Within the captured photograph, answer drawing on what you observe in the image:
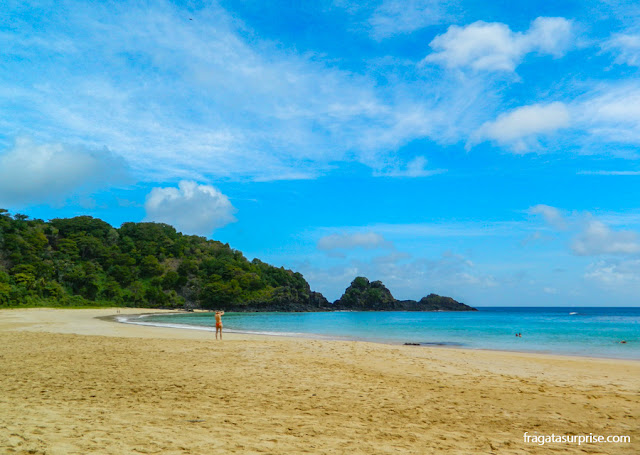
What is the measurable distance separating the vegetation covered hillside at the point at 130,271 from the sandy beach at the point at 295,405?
217 ft

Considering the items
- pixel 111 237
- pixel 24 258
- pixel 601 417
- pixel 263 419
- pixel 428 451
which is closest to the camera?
pixel 428 451

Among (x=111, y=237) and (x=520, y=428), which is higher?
(x=111, y=237)

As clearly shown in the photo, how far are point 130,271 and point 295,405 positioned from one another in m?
101

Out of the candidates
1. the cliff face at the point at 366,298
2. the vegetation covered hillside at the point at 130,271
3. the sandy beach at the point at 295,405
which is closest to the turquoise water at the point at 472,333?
the sandy beach at the point at 295,405

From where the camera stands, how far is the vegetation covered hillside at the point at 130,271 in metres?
78.4

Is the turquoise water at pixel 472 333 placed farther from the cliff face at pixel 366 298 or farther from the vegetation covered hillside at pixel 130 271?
the cliff face at pixel 366 298

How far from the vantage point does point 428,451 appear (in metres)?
5.48

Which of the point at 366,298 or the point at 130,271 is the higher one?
the point at 130,271

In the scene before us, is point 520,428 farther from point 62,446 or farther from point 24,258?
point 24,258

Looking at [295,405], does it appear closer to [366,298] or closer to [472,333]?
[472,333]

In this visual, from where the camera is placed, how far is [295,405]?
7762mm

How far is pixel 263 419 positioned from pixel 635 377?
39.5 ft

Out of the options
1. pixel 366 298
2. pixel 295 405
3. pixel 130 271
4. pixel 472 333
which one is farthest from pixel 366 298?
pixel 295 405

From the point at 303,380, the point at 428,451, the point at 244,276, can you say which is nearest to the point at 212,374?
the point at 303,380
